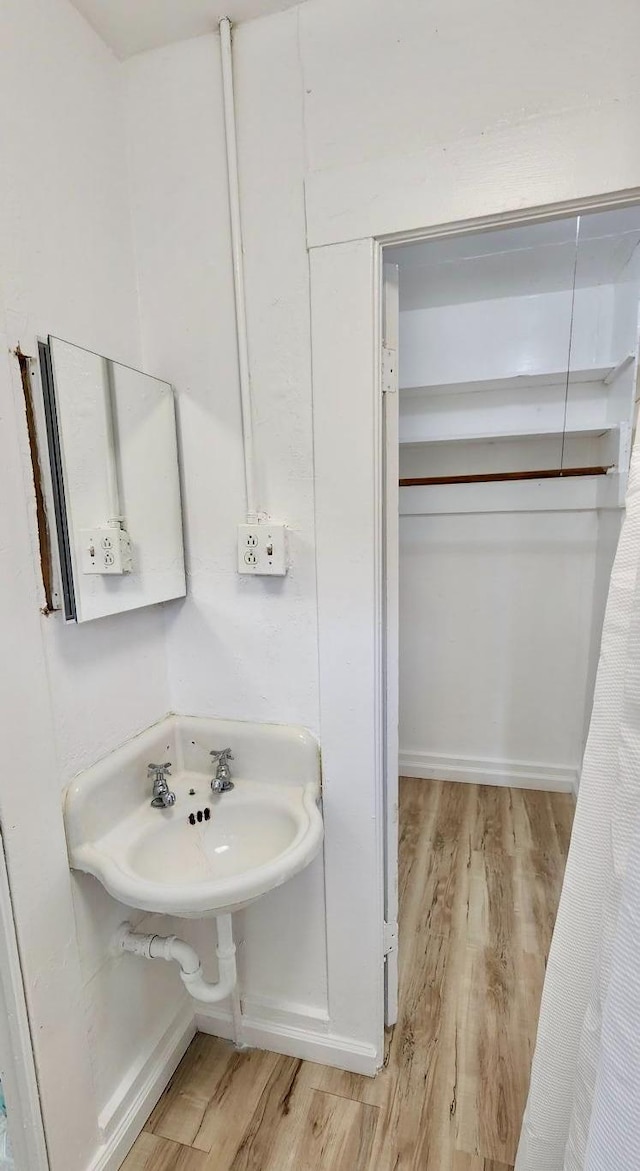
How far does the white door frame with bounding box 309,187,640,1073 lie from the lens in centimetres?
112

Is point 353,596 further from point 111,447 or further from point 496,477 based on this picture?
point 496,477

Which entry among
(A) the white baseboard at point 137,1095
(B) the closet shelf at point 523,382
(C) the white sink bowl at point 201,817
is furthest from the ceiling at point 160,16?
(A) the white baseboard at point 137,1095

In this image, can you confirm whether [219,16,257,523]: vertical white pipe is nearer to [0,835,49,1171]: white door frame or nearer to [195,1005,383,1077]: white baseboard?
[0,835,49,1171]: white door frame

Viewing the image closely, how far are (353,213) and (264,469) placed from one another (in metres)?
0.56

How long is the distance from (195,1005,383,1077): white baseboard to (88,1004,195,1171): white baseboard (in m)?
0.10

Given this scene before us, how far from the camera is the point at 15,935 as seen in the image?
3.13ft

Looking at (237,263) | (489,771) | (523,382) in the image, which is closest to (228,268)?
(237,263)

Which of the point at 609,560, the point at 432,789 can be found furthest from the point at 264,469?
the point at 432,789

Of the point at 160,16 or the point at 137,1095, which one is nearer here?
the point at 160,16

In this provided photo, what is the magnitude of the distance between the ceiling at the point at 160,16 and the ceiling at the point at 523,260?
0.69m

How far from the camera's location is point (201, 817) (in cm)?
129

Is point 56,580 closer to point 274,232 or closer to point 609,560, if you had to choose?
point 274,232

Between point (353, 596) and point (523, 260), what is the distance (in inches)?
62.9

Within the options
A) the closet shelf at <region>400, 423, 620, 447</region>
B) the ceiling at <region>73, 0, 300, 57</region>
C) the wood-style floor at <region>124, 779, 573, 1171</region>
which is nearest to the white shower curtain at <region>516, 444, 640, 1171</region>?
the wood-style floor at <region>124, 779, 573, 1171</region>
